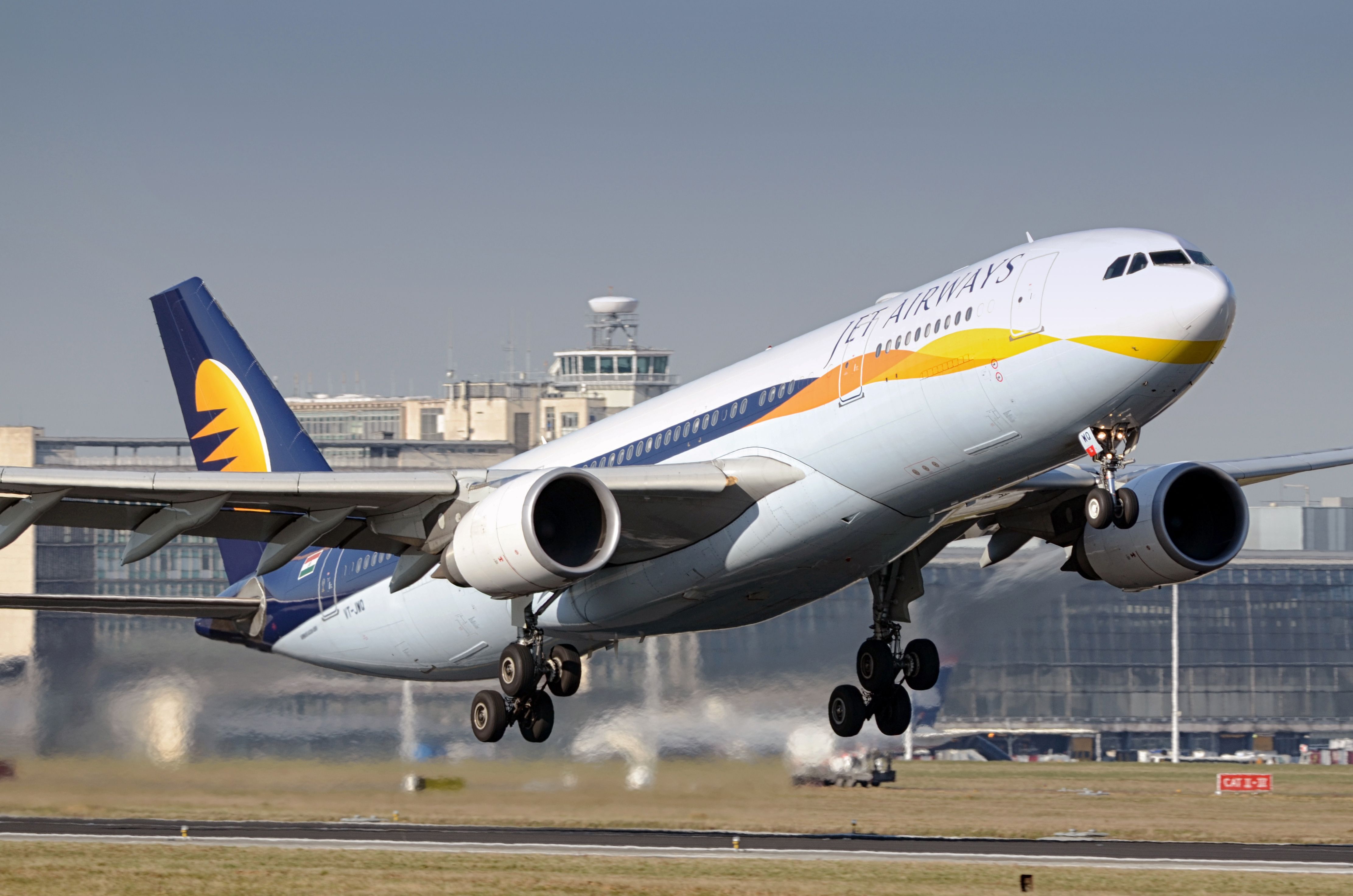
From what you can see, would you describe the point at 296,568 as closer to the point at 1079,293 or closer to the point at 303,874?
the point at 303,874

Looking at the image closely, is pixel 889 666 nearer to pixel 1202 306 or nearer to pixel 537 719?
pixel 537 719

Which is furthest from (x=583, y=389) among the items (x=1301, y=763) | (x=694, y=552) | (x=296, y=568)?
(x=694, y=552)

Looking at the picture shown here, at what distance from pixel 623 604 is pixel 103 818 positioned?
21.7 meters

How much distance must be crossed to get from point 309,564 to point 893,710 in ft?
37.5

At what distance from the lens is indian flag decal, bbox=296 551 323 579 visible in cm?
3131

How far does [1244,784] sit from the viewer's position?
166 ft

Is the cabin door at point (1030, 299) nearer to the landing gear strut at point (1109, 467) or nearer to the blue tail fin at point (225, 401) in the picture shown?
the landing gear strut at point (1109, 467)

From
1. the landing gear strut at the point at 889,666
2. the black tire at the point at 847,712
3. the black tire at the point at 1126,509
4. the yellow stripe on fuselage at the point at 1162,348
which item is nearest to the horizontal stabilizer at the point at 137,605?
the black tire at the point at 847,712

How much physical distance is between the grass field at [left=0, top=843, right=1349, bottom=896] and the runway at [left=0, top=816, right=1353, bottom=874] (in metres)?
1.09

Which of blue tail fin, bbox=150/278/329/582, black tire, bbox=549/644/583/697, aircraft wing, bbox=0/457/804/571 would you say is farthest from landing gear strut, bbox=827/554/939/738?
blue tail fin, bbox=150/278/329/582

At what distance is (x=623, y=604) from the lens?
2489 centimetres

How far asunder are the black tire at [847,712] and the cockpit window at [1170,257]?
38.6 ft

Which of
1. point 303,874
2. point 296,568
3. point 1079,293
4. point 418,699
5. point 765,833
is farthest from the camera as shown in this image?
point 418,699

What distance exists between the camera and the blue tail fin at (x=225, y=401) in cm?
3241
